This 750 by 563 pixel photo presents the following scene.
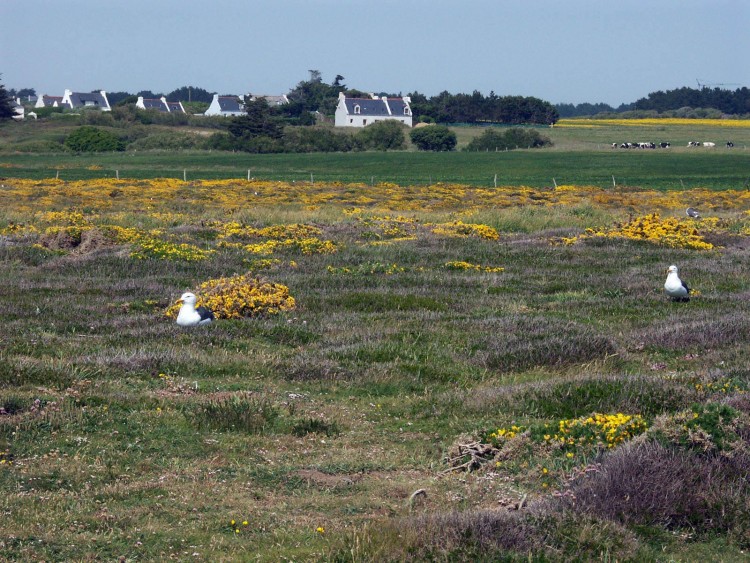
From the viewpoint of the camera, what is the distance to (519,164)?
88.9 m

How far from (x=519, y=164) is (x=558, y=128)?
57463 mm

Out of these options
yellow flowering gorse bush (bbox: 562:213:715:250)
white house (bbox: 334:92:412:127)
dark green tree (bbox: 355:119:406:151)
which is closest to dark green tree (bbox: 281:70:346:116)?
white house (bbox: 334:92:412:127)

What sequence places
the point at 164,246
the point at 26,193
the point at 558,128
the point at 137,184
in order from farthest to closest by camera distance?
1. the point at 558,128
2. the point at 137,184
3. the point at 26,193
4. the point at 164,246

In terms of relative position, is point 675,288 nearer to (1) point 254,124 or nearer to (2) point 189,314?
(2) point 189,314

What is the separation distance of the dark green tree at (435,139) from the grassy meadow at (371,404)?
9359 cm

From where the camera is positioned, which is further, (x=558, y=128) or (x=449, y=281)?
(x=558, y=128)

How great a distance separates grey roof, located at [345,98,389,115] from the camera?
502ft

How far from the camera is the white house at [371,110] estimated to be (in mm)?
152375

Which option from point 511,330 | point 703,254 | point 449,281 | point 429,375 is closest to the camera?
point 429,375

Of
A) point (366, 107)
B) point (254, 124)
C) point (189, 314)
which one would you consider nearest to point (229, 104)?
point (366, 107)

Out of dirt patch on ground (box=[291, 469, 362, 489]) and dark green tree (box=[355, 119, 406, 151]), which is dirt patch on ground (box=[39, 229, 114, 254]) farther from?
dark green tree (box=[355, 119, 406, 151])

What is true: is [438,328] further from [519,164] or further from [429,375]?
[519,164]

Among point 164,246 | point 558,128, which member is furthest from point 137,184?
point 558,128

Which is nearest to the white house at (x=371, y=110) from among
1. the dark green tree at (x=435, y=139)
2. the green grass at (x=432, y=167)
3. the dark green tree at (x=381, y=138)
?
the dark green tree at (x=381, y=138)
